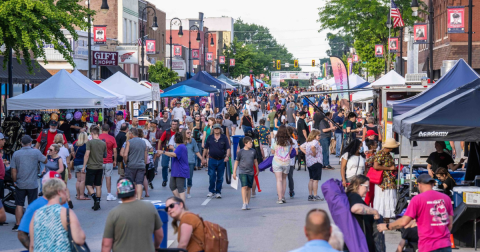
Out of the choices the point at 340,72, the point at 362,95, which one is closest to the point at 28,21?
the point at 340,72

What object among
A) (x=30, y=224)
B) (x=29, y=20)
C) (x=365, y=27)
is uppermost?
(x=365, y=27)

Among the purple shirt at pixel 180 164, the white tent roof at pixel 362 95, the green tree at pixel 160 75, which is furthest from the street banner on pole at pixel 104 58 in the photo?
the purple shirt at pixel 180 164

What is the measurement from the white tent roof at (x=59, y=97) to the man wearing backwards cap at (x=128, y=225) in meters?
14.2

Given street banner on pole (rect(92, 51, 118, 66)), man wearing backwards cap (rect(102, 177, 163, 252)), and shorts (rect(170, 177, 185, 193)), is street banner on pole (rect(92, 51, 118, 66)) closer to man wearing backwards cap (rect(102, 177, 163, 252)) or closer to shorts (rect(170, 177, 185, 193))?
shorts (rect(170, 177, 185, 193))

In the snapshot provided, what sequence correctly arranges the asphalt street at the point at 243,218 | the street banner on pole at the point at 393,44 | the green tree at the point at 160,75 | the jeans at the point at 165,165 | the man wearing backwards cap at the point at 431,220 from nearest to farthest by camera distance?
the man wearing backwards cap at the point at 431,220 → the asphalt street at the point at 243,218 → the jeans at the point at 165,165 → the street banner on pole at the point at 393,44 → the green tree at the point at 160,75

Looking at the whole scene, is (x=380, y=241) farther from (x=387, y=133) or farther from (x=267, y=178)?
(x=267, y=178)

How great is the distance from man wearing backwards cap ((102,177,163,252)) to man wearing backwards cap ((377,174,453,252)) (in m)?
2.67

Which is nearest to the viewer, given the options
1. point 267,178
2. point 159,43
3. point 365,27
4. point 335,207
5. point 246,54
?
point 335,207

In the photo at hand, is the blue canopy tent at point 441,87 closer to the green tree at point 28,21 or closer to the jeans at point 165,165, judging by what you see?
the jeans at point 165,165

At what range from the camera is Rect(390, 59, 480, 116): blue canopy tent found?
13.9 metres

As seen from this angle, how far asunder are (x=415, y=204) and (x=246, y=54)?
86.7 meters

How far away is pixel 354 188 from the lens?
23.8ft

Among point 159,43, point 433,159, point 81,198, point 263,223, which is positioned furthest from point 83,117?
point 159,43

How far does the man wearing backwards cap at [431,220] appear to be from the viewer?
7.12 meters
